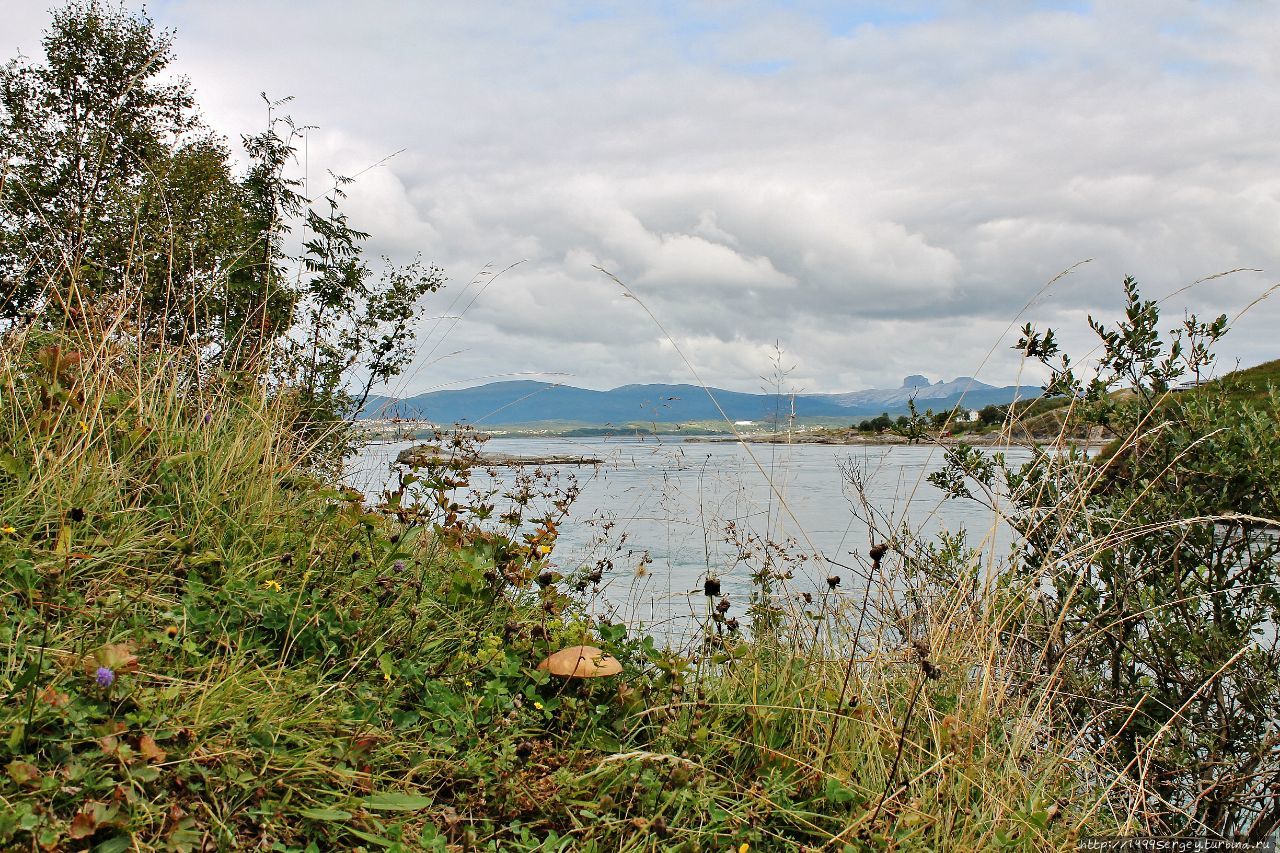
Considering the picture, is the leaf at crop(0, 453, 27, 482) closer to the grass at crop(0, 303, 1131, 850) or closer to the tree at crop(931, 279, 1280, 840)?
the grass at crop(0, 303, 1131, 850)

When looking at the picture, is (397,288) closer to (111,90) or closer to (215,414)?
(215,414)

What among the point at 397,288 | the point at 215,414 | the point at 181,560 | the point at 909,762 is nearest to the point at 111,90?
the point at 397,288

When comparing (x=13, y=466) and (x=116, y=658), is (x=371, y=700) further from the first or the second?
(x=13, y=466)

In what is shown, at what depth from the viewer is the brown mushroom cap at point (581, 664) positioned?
240 centimetres

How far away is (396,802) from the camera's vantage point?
188cm

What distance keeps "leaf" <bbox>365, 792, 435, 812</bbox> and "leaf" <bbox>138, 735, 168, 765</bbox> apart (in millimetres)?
454

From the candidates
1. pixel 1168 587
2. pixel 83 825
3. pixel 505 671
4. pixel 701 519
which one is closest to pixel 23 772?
pixel 83 825

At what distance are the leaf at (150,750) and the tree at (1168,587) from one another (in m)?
2.60

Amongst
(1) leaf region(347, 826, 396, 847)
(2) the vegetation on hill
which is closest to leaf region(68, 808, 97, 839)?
(2) the vegetation on hill

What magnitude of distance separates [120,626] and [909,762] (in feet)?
7.57

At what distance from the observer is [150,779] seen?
65.5 inches

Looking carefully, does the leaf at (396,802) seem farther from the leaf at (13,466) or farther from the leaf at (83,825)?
the leaf at (13,466)

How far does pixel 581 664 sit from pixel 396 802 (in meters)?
0.69

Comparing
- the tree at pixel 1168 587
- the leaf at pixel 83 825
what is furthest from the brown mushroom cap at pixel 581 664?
the tree at pixel 1168 587
